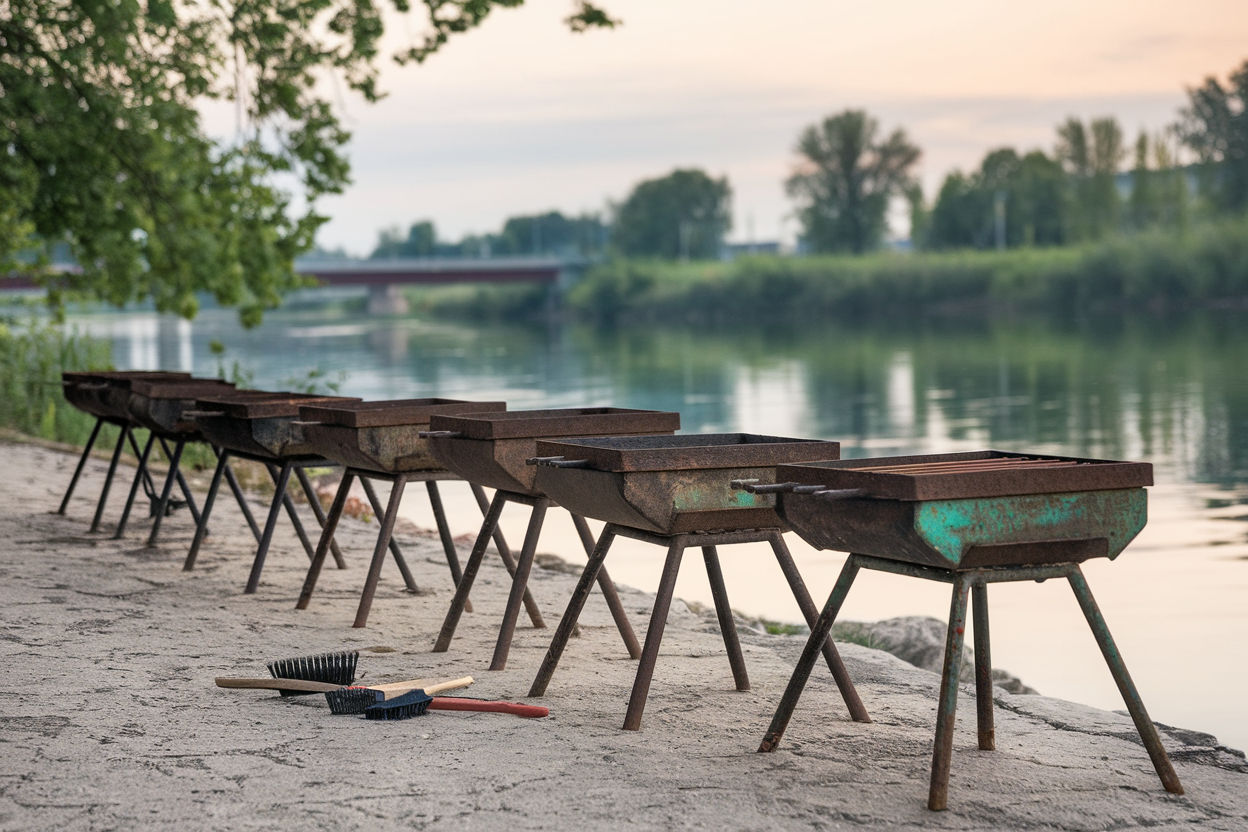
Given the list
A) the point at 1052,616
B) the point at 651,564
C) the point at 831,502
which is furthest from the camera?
the point at 651,564

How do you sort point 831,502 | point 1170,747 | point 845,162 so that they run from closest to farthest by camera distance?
point 831,502 < point 1170,747 < point 845,162

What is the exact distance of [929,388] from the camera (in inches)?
1213

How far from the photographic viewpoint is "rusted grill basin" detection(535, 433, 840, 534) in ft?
15.8

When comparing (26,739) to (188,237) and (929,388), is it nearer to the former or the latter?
(188,237)

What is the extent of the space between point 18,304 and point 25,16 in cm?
678

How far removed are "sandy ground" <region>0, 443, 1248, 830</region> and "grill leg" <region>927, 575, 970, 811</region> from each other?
8 cm

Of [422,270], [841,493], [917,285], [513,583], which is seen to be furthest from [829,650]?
[917,285]

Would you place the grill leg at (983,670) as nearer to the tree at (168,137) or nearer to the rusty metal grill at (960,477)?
the rusty metal grill at (960,477)

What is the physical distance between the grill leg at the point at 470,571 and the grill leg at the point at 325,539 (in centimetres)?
105

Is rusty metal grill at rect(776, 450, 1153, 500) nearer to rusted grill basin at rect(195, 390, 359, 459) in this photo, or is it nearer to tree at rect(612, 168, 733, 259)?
rusted grill basin at rect(195, 390, 359, 459)

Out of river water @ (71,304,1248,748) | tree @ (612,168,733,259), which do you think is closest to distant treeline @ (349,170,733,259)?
tree @ (612,168,733,259)

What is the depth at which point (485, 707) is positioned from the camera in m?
5.14

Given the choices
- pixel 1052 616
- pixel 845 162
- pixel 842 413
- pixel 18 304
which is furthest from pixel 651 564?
pixel 845 162

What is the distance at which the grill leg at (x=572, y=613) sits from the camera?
5.31m
